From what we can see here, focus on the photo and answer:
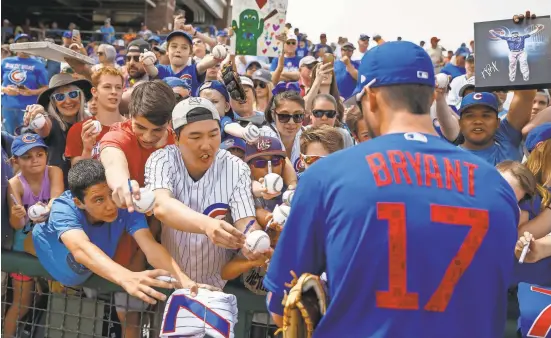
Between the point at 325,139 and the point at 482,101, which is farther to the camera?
the point at 482,101

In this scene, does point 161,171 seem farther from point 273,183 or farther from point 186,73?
point 186,73

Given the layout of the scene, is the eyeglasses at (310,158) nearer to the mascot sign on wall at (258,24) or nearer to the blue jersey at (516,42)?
the blue jersey at (516,42)

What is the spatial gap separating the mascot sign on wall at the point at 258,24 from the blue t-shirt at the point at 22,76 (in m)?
4.63

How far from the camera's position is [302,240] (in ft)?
6.40

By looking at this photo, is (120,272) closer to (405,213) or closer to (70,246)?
(70,246)

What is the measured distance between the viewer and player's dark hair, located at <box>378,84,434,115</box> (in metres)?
1.97

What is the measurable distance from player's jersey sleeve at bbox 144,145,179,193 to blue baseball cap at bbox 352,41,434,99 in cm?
122

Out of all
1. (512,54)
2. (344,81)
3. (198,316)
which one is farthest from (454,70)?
(198,316)

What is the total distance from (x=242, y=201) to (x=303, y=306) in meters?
1.19

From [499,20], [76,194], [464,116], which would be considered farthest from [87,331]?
→ [499,20]

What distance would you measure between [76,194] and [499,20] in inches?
113

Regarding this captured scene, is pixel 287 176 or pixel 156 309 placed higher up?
pixel 287 176

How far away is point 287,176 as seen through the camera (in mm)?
3900

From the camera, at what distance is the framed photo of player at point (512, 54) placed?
4.16m
